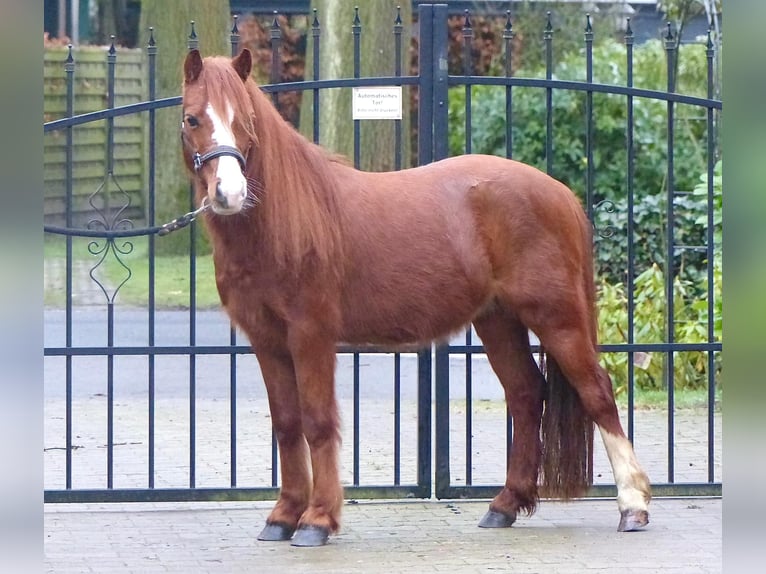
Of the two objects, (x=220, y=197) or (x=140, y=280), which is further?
(x=140, y=280)

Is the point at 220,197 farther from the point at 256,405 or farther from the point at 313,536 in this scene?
the point at 256,405

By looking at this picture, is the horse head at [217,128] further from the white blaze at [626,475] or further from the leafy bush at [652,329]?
the leafy bush at [652,329]

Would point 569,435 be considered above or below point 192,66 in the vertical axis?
below

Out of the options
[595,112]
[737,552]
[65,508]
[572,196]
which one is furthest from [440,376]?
[595,112]

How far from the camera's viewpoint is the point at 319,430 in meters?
5.41

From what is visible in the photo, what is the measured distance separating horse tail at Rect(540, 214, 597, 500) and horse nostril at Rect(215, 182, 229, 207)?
1.91 m

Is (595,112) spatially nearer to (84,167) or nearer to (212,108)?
(84,167)

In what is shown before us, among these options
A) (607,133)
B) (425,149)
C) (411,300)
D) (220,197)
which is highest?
(607,133)

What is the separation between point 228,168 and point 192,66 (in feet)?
1.68

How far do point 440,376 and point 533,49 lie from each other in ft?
45.6

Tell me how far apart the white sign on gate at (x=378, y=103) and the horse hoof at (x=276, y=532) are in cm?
210

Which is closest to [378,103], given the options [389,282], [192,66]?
[389,282]

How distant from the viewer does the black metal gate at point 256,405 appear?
6203 millimetres

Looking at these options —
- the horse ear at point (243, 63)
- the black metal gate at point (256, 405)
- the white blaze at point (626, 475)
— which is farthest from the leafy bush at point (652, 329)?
the horse ear at point (243, 63)
